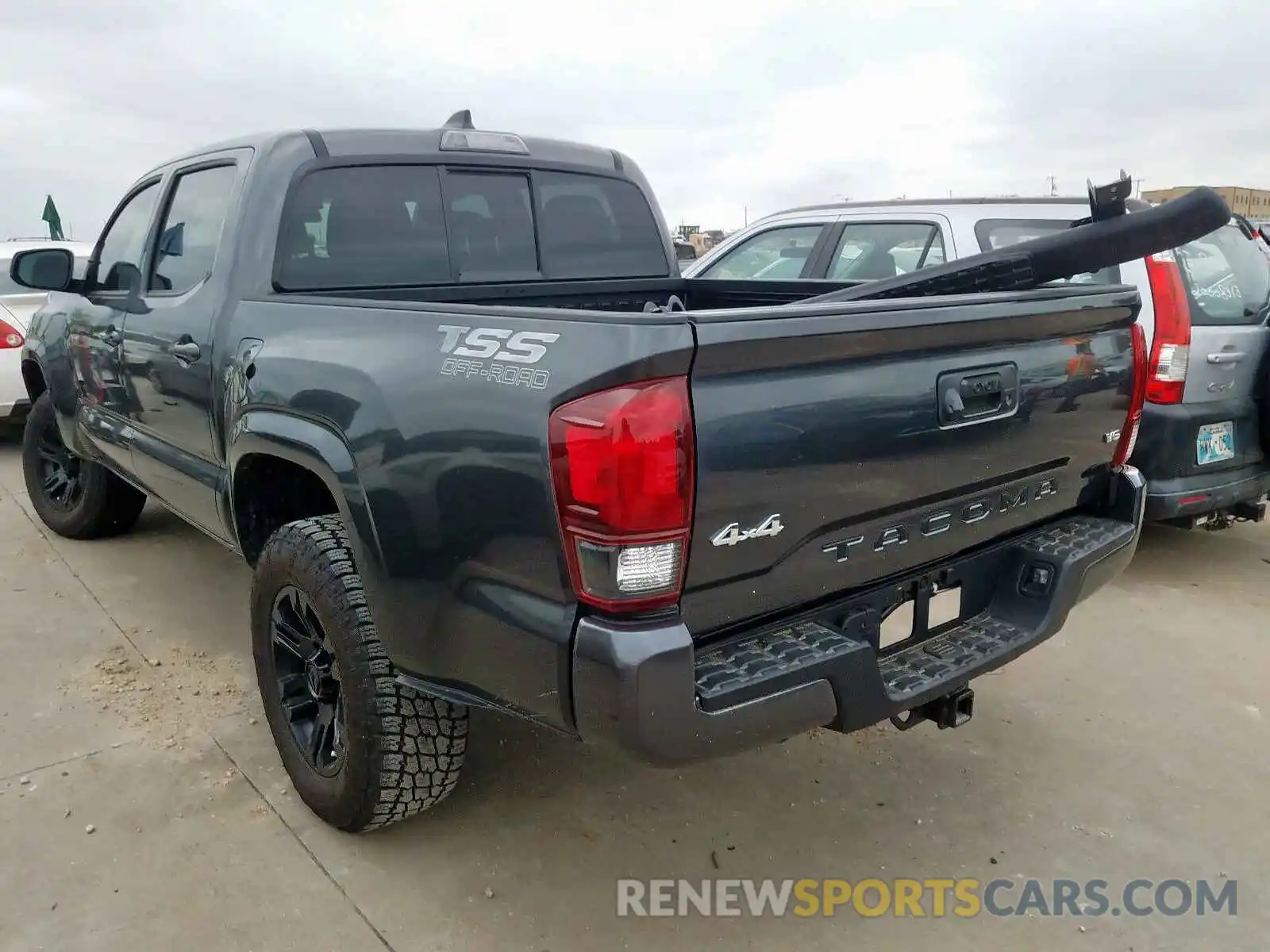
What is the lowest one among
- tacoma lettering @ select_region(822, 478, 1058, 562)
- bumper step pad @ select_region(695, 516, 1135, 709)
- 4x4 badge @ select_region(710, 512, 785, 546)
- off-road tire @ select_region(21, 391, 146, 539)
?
off-road tire @ select_region(21, 391, 146, 539)

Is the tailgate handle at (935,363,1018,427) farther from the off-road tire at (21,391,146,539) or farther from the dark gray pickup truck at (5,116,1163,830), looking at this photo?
the off-road tire at (21,391,146,539)

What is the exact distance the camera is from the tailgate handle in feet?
6.99

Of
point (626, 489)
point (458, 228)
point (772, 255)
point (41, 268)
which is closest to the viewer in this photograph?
point (626, 489)

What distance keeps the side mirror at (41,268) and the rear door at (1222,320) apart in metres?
4.92

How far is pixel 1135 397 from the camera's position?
8.92ft

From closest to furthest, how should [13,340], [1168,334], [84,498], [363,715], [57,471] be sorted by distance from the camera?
[363,715] < [1168,334] < [84,498] < [57,471] < [13,340]

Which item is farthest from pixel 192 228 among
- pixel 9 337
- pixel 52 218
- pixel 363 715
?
pixel 52 218

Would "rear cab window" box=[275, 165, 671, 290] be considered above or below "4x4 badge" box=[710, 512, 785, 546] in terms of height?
above

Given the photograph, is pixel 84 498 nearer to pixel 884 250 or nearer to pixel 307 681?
pixel 307 681

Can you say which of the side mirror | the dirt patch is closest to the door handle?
the dirt patch

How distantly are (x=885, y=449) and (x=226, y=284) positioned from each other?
2112 millimetres

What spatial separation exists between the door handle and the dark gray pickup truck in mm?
1965

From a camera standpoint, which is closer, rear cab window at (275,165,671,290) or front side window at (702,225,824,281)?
rear cab window at (275,165,671,290)

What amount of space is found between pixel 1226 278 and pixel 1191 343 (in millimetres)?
590
